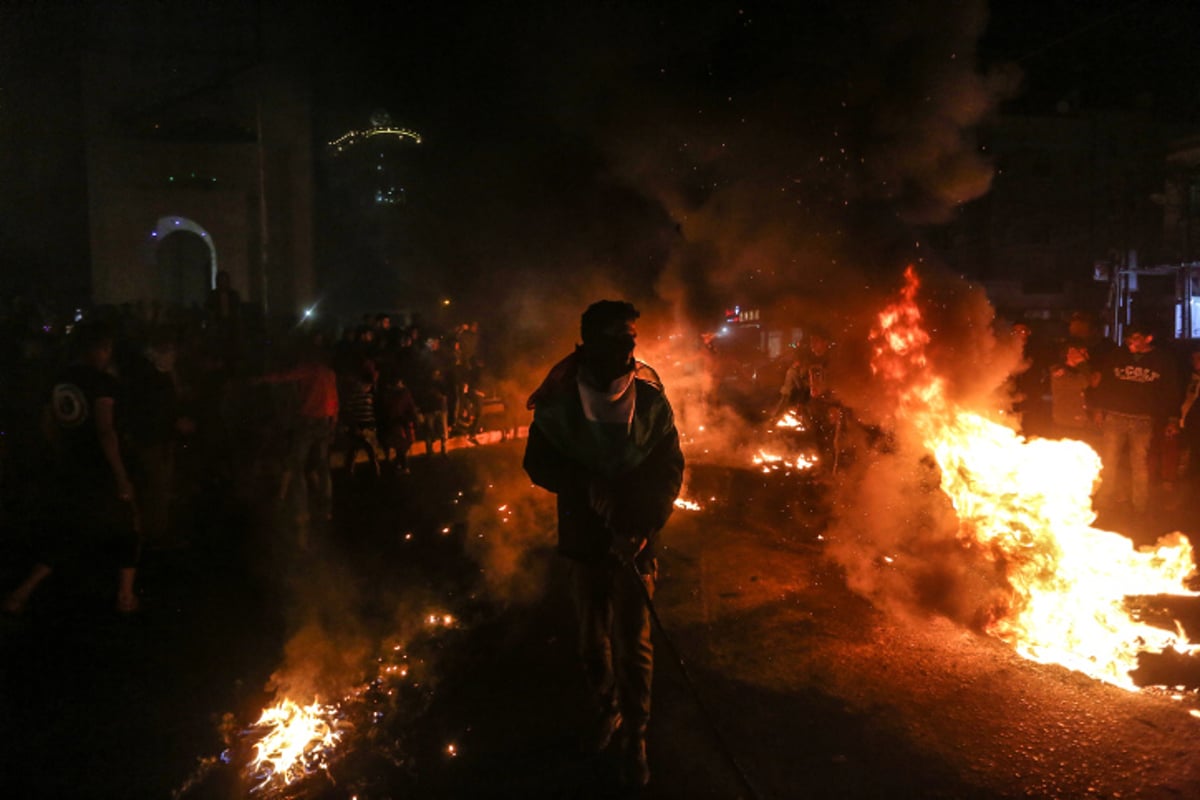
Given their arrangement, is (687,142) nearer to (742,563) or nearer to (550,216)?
(550,216)

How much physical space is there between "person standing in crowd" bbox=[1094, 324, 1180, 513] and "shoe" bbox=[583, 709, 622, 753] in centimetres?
662

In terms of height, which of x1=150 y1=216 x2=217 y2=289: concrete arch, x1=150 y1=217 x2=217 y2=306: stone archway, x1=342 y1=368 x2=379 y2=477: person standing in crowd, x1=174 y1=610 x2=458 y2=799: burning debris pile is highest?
x1=150 y1=216 x2=217 y2=289: concrete arch

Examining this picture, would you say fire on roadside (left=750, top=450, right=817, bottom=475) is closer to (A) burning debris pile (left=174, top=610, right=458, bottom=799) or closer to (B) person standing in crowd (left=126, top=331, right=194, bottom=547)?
(A) burning debris pile (left=174, top=610, right=458, bottom=799)

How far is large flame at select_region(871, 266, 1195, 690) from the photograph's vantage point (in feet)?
14.4

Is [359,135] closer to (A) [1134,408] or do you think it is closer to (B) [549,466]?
(A) [1134,408]

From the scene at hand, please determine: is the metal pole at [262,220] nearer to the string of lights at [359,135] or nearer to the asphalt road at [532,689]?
the string of lights at [359,135]

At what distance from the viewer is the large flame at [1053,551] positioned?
4402mm

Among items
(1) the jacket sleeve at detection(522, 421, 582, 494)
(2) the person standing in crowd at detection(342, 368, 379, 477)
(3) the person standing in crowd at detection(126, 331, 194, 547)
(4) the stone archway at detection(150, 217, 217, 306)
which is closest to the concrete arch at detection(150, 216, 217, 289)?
(4) the stone archway at detection(150, 217, 217, 306)

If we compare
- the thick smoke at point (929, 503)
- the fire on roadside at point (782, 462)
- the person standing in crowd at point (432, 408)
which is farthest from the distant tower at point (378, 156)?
the thick smoke at point (929, 503)

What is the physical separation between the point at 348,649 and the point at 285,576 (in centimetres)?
155

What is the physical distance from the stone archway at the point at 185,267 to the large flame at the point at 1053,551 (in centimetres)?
1599

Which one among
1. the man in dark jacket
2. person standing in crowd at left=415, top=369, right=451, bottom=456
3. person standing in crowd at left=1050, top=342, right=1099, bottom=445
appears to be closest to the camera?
the man in dark jacket

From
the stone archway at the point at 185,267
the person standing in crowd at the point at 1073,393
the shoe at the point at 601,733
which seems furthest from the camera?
the stone archway at the point at 185,267

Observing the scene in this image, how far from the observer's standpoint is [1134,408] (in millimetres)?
7410
